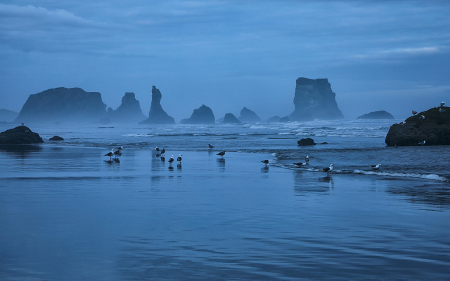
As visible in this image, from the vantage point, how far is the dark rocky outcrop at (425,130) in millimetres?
32250

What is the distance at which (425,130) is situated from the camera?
33156 mm

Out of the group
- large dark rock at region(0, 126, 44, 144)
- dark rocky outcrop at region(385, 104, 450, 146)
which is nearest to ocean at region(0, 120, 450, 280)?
dark rocky outcrop at region(385, 104, 450, 146)

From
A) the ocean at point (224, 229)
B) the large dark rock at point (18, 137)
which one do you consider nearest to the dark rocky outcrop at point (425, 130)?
the ocean at point (224, 229)

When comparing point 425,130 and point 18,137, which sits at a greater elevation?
point 425,130

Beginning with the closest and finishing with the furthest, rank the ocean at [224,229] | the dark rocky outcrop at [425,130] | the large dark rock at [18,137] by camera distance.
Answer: the ocean at [224,229]
the dark rocky outcrop at [425,130]
the large dark rock at [18,137]

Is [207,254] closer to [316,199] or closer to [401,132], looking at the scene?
[316,199]

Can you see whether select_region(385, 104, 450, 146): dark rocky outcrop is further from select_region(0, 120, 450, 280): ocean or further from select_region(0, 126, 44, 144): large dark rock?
select_region(0, 126, 44, 144): large dark rock

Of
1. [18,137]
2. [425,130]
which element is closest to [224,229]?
[425,130]

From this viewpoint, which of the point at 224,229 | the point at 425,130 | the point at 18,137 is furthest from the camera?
the point at 18,137

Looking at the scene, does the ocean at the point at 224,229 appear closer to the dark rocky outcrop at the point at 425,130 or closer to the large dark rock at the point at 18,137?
the dark rocky outcrop at the point at 425,130

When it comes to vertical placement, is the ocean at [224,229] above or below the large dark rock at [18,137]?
below

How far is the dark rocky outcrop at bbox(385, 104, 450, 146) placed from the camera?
32.2 metres

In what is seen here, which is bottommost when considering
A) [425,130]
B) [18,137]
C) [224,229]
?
[224,229]

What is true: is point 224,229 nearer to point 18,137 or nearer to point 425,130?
point 425,130
